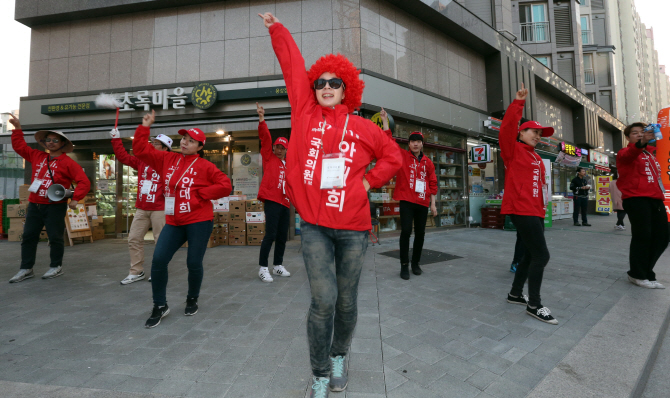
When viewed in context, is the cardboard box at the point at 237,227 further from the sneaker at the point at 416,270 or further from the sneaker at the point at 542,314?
the sneaker at the point at 542,314

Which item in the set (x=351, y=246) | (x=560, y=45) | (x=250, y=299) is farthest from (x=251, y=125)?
(x=560, y=45)

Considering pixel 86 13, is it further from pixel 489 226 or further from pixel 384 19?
pixel 489 226

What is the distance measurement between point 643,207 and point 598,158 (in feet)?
71.2

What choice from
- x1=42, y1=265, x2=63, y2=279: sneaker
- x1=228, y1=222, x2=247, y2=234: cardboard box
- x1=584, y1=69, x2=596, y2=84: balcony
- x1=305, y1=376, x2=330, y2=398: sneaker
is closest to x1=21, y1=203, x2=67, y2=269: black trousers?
x1=42, y1=265, x2=63, y2=279: sneaker

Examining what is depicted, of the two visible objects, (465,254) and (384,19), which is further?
(384,19)

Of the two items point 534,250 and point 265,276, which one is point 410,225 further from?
point 265,276

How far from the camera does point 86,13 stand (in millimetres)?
9391

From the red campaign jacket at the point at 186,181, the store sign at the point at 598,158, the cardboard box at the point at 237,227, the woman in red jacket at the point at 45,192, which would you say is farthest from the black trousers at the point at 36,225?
the store sign at the point at 598,158

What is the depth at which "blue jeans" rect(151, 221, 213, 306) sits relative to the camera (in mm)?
2822

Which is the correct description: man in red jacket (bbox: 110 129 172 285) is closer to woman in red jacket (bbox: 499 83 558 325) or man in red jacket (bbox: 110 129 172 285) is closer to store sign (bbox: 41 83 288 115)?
woman in red jacket (bbox: 499 83 558 325)

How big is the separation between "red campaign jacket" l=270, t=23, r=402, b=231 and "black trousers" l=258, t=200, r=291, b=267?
2643mm

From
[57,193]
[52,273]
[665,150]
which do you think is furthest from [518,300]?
[52,273]

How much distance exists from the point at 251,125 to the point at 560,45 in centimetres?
2156

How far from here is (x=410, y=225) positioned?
4320mm
